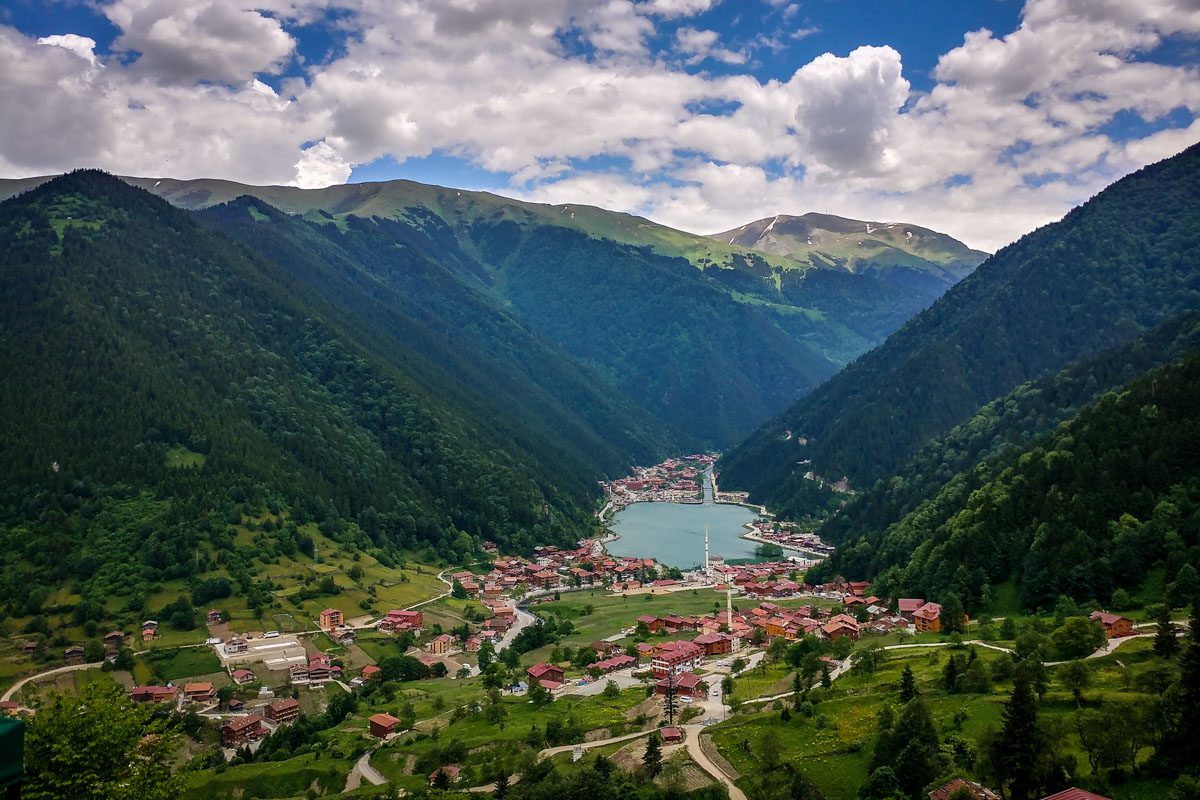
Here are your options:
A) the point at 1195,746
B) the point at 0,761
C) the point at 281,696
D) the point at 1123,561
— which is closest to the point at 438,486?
the point at 281,696

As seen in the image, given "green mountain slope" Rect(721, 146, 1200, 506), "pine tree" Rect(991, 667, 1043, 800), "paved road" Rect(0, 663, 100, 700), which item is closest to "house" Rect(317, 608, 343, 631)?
"paved road" Rect(0, 663, 100, 700)

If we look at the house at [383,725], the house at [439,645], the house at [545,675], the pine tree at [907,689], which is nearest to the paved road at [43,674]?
the house at [439,645]

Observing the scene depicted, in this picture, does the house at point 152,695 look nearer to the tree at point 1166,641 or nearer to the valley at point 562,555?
A: the valley at point 562,555

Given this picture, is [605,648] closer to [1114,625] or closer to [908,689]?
[908,689]

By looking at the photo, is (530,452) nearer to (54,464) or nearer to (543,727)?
(54,464)

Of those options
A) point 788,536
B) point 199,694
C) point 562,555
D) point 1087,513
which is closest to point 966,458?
point 788,536

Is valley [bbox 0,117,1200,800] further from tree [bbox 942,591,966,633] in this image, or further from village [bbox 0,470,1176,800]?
village [bbox 0,470,1176,800]
